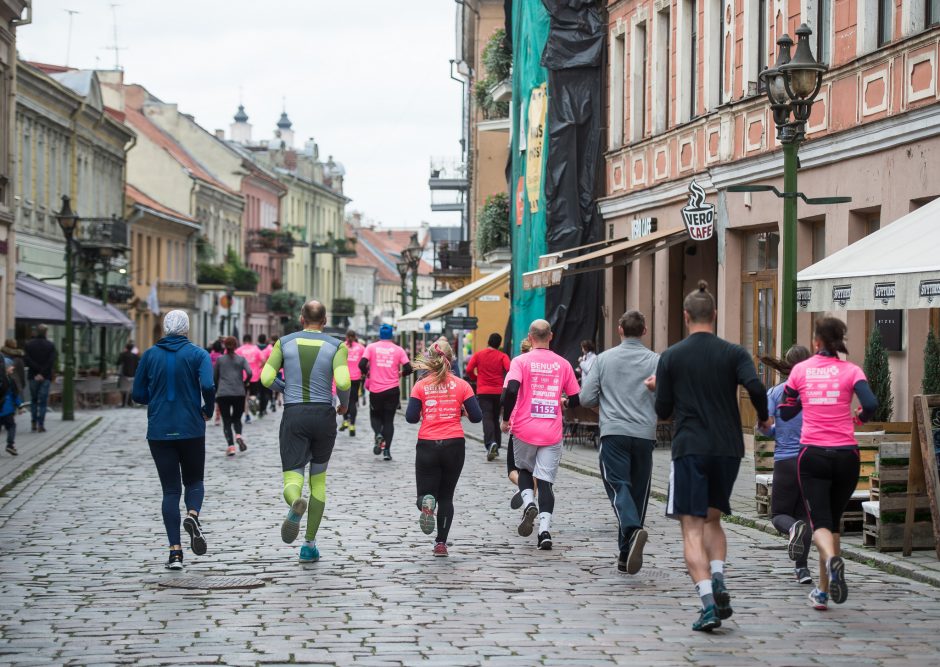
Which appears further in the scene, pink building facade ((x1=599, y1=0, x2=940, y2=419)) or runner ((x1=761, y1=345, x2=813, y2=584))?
pink building facade ((x1=599, y1=0, x2=940, y2=419))

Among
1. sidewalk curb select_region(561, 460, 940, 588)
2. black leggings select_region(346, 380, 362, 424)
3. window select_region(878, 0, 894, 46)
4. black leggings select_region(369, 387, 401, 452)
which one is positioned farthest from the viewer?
black leggings select_region(346, 380, 362, 424)

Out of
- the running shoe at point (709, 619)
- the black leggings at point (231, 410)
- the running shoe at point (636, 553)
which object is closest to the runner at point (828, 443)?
the running shoe at point (709, 619)

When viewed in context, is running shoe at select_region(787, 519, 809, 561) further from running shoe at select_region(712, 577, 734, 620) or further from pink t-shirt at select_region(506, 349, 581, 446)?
pink t-shirt at select_region(506, 349, 581, 446)

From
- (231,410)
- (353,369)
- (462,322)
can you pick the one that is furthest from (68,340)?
(462,322)

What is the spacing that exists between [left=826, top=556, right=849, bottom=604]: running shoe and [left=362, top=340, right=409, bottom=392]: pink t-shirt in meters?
13.6

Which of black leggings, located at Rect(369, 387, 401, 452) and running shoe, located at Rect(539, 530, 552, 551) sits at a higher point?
black leggings, located at Rect(369, 387, 401, 452)

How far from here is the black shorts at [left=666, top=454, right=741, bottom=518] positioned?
8.88m

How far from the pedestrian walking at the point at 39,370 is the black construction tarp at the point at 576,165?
9.70 m

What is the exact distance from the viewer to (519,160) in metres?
37.8

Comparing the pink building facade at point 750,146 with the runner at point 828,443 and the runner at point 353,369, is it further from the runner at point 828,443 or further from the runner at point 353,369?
the runner at point 828,443

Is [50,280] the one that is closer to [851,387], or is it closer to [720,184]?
[720,184]

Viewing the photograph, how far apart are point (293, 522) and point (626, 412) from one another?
Answer: 2.51 metres

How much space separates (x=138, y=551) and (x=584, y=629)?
4627 mm

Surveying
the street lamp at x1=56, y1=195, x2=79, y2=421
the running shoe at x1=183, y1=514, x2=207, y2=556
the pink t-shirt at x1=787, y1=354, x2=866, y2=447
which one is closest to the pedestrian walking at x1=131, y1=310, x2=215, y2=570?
the running shoe at x1=183, y1=514, x2=207, y2=556
